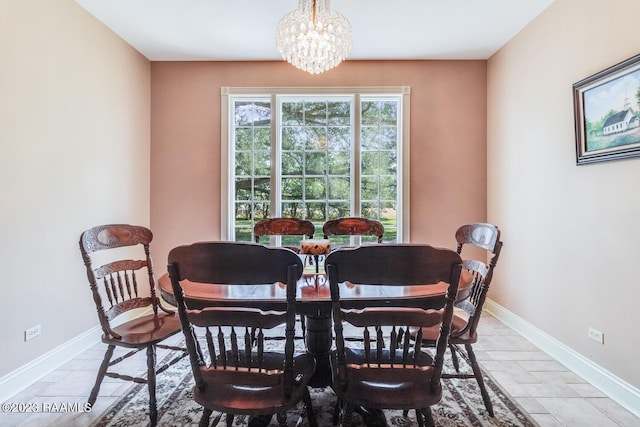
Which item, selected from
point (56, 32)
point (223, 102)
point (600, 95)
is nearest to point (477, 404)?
point (600, 95)

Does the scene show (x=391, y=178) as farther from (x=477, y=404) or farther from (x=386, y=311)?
(x=386, y=311)

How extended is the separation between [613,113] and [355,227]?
1914 millimetres

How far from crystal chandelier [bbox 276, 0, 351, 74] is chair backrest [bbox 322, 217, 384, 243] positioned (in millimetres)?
1271

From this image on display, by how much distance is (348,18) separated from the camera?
2748 millimetres

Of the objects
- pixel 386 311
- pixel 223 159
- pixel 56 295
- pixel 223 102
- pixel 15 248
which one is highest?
pixel 223 102

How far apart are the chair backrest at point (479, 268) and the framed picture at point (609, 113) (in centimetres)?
98

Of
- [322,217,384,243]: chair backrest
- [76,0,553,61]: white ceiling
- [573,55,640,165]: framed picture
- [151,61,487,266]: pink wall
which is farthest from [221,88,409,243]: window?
[573,55,640,165]: framed picture

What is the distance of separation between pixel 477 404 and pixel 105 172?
11.4ft

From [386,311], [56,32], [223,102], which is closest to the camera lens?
[386,311]

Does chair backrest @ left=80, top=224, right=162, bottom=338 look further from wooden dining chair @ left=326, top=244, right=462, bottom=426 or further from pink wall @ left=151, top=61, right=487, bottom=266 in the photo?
pink wall @ left=151, top=61, right=487, bottom=266

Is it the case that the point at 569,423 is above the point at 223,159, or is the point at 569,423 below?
below

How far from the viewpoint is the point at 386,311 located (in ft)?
3.97

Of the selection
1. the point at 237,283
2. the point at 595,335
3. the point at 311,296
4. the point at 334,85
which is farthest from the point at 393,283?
the point at 334,85

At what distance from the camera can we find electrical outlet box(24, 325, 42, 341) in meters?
2.14
